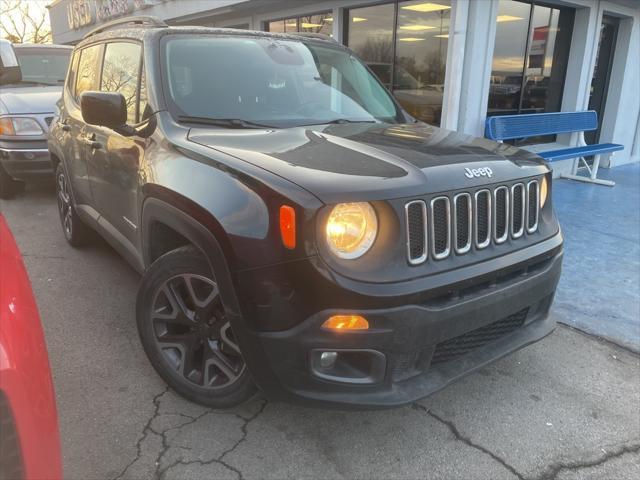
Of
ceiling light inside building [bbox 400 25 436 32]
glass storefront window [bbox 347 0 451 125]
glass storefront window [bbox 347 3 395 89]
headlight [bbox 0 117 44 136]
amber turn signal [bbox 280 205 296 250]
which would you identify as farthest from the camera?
glass storefront window [bbox 347 3 395 89]

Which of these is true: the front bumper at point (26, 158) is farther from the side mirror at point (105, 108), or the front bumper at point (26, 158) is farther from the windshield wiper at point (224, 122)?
the windshield wiper at point (224, 122)

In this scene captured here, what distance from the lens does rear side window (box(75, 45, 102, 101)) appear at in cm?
407

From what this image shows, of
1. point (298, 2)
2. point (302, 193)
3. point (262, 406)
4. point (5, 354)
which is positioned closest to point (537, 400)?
point (262, 406)

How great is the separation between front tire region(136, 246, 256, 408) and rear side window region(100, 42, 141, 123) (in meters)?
1.14

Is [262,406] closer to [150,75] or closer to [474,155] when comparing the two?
[474,155]

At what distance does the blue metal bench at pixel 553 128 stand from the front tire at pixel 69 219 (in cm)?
494

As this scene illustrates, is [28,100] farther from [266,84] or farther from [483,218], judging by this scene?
[483,218]

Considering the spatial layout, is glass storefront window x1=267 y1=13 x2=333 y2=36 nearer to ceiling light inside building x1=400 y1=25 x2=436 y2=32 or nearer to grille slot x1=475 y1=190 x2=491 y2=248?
ceiling light inside building x1=400 y1=25 x2=436 y2=32

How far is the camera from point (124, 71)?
3.50m

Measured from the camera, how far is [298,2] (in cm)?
935

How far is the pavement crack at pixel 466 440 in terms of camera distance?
7.66ft

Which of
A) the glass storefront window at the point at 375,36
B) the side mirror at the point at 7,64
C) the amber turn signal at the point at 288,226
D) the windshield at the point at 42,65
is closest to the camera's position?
the amber turn signal at the point at 288,226

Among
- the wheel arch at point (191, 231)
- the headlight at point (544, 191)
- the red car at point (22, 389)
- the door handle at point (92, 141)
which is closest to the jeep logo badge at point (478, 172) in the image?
the headlight at point (544, 191)

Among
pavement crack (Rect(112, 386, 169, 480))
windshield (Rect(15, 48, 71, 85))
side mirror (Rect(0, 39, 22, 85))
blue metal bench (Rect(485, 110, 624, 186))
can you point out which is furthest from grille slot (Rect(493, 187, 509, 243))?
windshield (Rect(15, 48, 71, 85))
